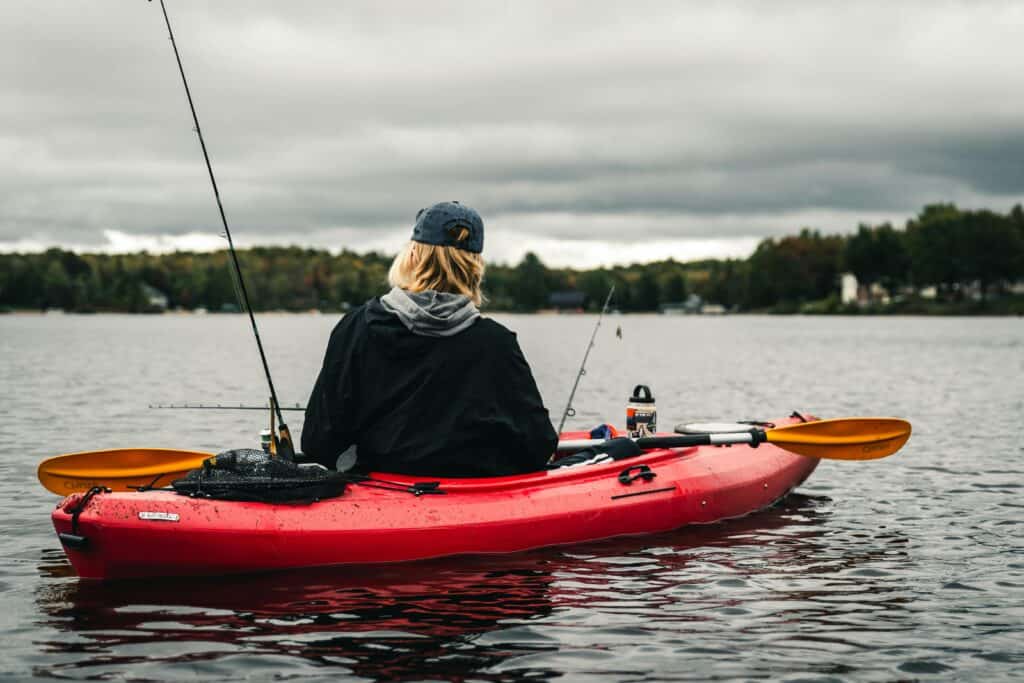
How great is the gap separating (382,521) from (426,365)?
1.12 m

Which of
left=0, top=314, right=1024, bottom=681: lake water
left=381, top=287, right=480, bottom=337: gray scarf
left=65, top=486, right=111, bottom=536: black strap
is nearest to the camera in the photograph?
left=0, top=314, right=1024, bottom=681: lake water

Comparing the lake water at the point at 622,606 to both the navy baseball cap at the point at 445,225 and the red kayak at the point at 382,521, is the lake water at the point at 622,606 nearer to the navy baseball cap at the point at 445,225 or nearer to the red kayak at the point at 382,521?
the red kayak at the point at 382,521

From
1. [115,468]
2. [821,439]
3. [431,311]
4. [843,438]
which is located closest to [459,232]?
[431,311]

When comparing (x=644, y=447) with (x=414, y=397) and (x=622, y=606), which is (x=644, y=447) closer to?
(x=622, y=606)

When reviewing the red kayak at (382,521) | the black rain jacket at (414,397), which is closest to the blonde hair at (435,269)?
the black rain jacket at (414,397)

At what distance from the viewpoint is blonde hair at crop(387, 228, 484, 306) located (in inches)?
287

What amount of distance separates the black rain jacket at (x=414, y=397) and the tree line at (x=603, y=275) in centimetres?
13101

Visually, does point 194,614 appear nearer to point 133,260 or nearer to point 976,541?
point 976,541

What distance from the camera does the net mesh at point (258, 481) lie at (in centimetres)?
722

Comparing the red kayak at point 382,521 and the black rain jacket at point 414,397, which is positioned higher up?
the black rain jacket at point 414,397

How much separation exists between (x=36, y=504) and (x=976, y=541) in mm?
8337

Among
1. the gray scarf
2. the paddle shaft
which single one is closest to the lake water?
the paddle shaft

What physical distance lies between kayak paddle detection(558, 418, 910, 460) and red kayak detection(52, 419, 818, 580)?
0.33 meters

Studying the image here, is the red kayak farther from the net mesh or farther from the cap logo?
the cap logo
